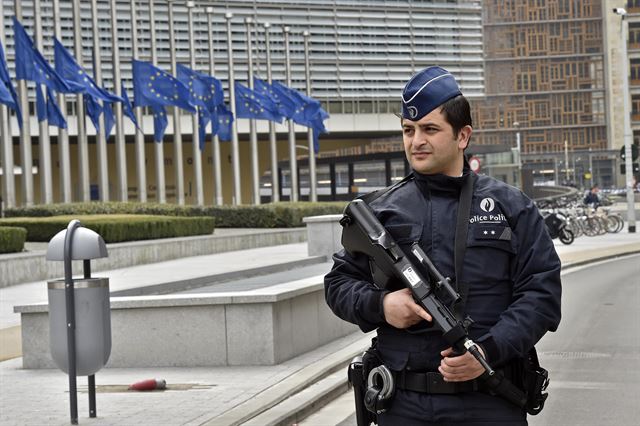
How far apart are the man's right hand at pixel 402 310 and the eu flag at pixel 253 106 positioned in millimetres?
48759

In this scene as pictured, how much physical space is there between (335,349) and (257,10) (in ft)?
221

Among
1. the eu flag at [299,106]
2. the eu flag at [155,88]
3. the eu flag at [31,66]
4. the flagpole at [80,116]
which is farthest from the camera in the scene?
the eu flag at [299,106]

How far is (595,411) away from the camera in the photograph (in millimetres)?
9961

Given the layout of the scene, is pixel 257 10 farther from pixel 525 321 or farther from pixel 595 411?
pixel 525 321

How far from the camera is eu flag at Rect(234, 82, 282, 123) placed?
173 ft

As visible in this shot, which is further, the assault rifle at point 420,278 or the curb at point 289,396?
the curb at point 289,396

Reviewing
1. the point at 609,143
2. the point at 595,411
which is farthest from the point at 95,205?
the point at 609,143

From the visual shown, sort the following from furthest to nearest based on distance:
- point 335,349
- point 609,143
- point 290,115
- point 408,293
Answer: point 609,143 → point 290,115 → point 335,349 → point 408,293

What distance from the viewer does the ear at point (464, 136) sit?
425 cm

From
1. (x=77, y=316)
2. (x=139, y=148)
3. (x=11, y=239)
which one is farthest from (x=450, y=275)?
(x=139, y=148)

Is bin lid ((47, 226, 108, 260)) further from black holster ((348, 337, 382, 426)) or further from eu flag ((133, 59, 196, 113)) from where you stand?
eu flag ((133, 59, 196, 113))

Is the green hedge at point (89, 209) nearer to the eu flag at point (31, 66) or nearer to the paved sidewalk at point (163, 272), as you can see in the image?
the eu flag at point (31, 66)

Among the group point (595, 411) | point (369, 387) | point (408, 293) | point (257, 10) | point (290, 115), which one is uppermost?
point (257, 10)

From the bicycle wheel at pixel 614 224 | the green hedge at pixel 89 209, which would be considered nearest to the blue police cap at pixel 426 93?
the green hedge at pixel 89 209
